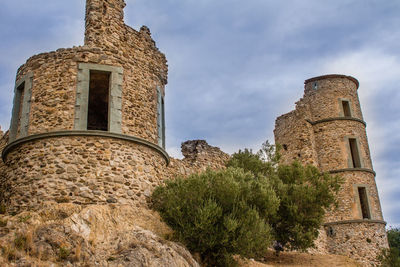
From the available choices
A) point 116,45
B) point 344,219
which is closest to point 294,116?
point 344,219

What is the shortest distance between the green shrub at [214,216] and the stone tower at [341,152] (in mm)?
10247

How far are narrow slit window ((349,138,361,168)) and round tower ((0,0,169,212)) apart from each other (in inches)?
483

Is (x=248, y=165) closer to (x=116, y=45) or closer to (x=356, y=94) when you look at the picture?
(x=116, y=45)

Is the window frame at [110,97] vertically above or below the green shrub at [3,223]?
above

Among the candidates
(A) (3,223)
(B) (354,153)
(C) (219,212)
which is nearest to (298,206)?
(C) (219,212)

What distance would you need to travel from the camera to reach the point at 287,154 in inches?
883

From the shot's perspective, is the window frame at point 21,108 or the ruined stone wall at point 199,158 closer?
the window frame at point 21,108

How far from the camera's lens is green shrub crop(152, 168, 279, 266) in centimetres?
1032

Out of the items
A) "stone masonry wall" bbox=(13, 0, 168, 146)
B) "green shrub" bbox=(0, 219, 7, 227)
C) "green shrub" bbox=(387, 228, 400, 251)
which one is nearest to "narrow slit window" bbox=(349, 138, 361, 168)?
"stone masonry wall" bbox=(13, 0, 168, 146)

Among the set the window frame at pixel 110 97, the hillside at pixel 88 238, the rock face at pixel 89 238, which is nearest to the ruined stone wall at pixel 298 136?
the hillside at pixel 88 238

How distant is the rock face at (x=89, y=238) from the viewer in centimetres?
760

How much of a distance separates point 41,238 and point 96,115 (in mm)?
9623

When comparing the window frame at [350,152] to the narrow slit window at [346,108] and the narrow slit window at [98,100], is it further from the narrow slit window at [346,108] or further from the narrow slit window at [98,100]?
the narrow slit window at [98,100]

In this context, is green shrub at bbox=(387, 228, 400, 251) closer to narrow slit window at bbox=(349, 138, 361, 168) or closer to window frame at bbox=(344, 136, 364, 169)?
narrow slit window at bbox=(349, 138, 361, 168)
